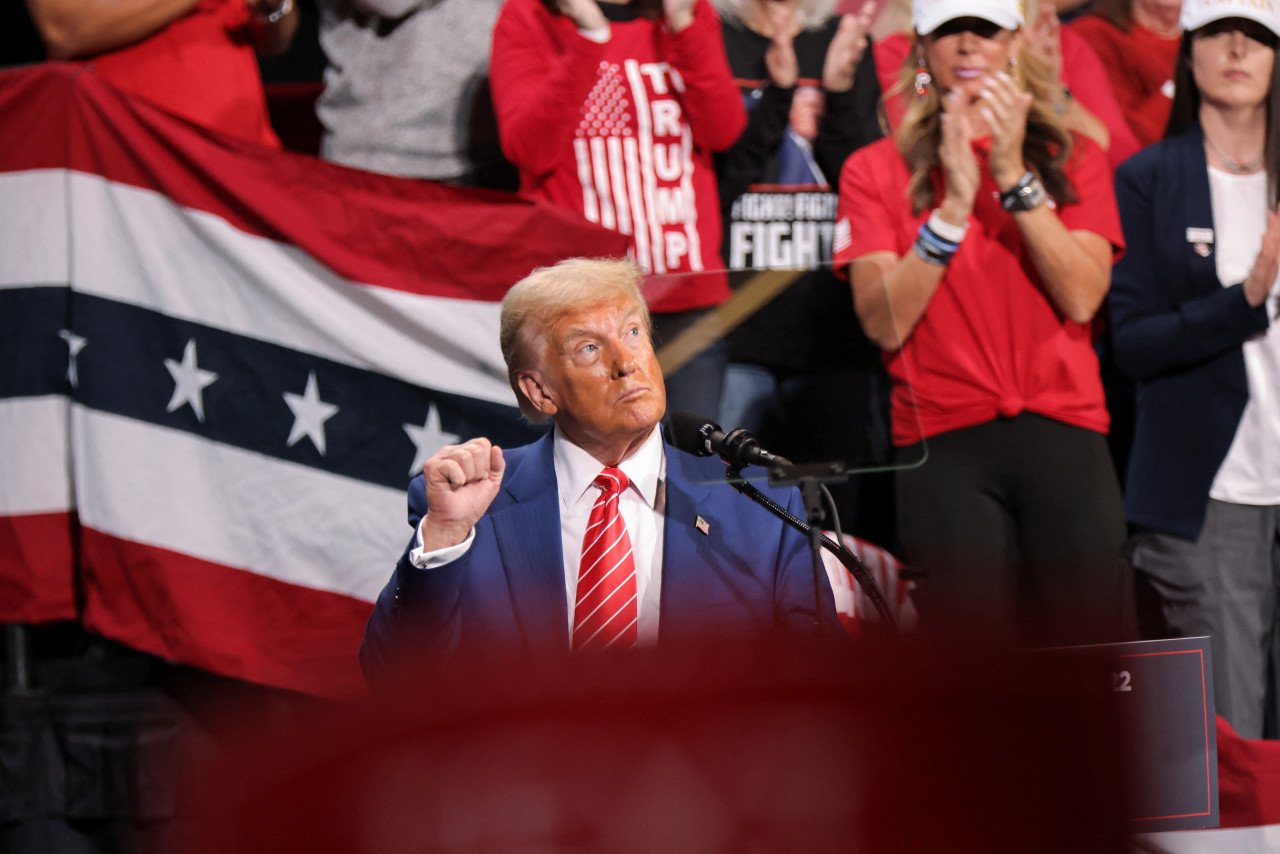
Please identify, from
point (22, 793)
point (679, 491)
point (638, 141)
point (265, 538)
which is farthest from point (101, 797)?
point (638, 141)

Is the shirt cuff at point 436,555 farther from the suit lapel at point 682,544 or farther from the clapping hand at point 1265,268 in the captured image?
the clapping hand at point 1265,268

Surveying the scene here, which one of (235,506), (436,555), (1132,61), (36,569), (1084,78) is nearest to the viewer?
(436,555)

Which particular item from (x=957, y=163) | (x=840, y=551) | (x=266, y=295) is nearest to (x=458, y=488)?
(x=840, y=551)

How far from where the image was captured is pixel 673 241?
11.2 ft

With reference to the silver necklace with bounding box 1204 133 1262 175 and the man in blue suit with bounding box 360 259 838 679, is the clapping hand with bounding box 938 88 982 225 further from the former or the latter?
the man in blue suit with bounding box 360 259 838 679

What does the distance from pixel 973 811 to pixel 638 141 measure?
9.43 feet

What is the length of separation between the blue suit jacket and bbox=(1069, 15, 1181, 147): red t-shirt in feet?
8.31

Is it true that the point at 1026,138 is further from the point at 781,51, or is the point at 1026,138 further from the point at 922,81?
the point at 781,51

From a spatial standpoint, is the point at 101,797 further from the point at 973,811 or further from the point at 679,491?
the point at 973,811

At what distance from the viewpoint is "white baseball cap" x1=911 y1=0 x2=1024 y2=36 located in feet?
10.6

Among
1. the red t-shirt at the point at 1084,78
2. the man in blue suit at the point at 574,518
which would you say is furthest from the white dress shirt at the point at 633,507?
the red t-shirt at the point at 1084,78

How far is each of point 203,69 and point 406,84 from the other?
534mm

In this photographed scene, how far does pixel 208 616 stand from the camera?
9.84 feet

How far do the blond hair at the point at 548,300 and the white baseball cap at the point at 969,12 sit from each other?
60.1 inches
